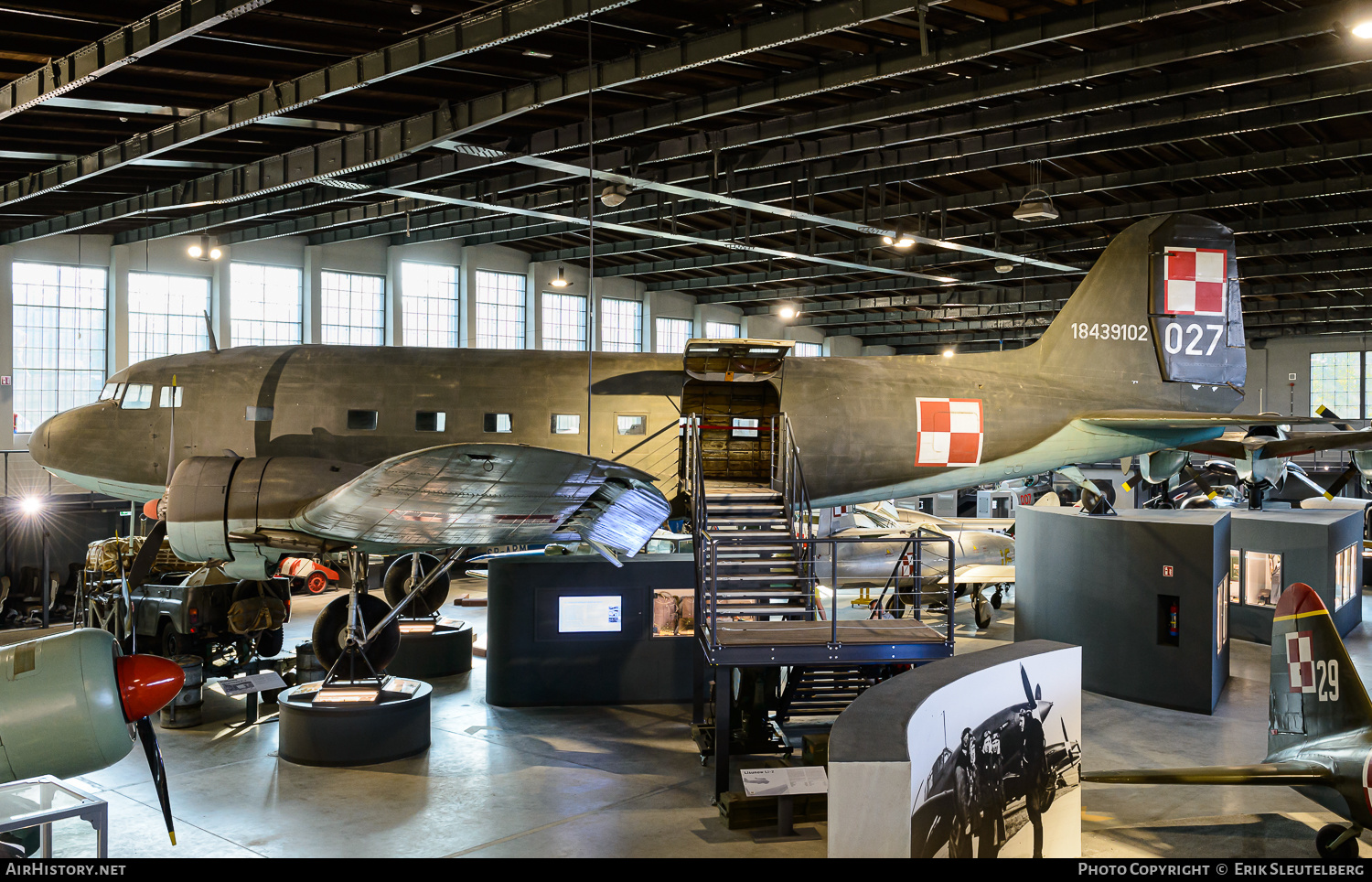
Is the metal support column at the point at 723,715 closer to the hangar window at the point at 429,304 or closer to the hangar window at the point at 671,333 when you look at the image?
the hangar window at the point at 429,304

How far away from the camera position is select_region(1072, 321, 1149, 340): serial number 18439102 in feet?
50.8

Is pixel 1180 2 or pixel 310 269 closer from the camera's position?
pixel 1180 2

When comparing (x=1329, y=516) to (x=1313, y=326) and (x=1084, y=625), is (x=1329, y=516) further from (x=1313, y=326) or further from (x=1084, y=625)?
(x=1313, y=326)

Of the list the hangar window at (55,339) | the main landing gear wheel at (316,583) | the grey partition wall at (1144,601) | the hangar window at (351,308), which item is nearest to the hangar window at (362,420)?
the main landing gear wheel at (316,583)

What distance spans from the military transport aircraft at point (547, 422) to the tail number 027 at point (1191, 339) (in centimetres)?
55

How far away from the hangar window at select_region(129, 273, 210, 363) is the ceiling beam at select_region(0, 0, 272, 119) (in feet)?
42.9

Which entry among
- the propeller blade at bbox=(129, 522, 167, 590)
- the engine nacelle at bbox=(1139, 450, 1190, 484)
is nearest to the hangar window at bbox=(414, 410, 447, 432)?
the propeller blade at bbox=(129, 522, 167, 590)

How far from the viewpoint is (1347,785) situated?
8195 millimetres

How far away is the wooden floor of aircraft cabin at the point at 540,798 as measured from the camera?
891 centimetres

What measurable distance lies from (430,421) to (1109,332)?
1091 cm

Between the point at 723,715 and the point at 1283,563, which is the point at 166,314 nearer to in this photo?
the point at 723,715

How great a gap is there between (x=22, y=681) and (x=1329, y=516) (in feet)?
72.0

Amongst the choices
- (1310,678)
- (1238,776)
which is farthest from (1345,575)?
(1238,776)

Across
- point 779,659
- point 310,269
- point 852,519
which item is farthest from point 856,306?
point 779,659
